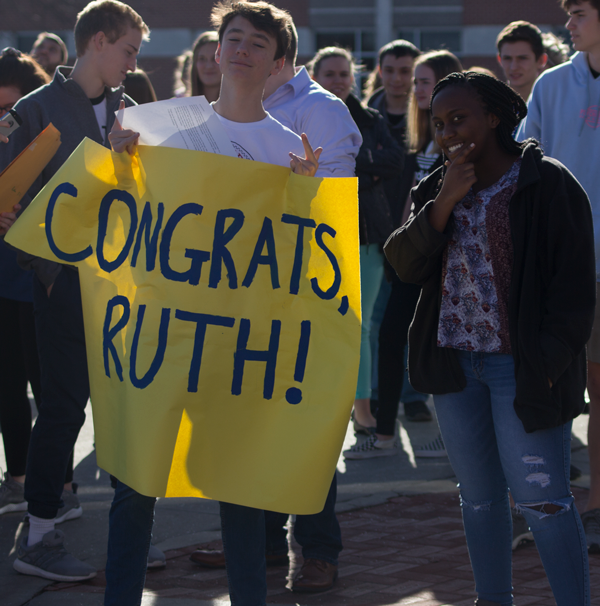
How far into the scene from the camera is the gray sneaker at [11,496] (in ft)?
13.0

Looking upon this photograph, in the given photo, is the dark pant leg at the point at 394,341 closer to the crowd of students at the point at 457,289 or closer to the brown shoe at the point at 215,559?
the crowd of students at the point at 457,289

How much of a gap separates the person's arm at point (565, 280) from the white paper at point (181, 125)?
38.6 inches

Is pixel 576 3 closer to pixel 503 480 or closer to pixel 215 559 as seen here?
pixel 503 480

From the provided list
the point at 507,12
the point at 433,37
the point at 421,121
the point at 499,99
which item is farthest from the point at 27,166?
the point at 507,12

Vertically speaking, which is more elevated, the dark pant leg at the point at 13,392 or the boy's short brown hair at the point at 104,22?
the boy's short brown hair at the point at 104,22

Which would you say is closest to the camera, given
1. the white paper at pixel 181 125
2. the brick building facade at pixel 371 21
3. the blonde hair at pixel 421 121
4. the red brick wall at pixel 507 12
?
the white paper at pixel 181 125

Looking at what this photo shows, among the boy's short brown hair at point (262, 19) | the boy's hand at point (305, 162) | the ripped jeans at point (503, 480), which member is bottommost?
the ripped jeans at point (503, 480)

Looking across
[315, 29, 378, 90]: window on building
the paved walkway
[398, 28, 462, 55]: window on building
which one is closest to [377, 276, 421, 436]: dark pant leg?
the paved walkway

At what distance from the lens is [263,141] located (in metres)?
2.68

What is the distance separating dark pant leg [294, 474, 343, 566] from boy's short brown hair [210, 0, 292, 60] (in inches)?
63.5

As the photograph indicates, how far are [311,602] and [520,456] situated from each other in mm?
1073

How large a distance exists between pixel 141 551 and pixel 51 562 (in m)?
0.90

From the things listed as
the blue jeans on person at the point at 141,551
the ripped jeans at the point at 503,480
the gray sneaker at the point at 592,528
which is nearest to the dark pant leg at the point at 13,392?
the blue jeans on person at the point at 141,551

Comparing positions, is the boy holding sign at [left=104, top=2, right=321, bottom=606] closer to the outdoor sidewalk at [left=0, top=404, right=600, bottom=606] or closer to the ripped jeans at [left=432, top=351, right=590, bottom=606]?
the outdoor sidewalk at [left=0, top=404, right=600, bottom=606]
